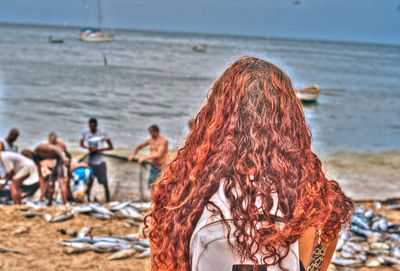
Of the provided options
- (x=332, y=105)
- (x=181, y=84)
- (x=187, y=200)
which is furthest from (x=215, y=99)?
(x=181, y=84)

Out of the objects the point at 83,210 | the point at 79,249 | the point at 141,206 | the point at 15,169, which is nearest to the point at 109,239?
the point at 79,249

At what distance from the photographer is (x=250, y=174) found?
1602 millimetres

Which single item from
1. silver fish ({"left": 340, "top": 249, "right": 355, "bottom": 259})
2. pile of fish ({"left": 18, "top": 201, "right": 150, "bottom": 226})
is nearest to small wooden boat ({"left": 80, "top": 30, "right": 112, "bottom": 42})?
pile of fish ({"left": 18, "top": 201, "right": 150, "bottom": 226})

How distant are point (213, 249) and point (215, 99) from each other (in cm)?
70

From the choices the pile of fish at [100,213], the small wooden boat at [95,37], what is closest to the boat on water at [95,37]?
the small wooden boat at [95,37]

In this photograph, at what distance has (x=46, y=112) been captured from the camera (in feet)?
97.8

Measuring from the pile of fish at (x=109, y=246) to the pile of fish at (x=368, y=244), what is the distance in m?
3.24

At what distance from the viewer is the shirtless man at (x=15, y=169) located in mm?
9797

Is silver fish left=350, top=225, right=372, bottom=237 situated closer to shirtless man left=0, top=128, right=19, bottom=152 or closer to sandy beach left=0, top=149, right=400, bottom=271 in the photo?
sandy beach left=0, top=149, right=400, bottom=271

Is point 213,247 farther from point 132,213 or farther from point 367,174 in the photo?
point 367,174

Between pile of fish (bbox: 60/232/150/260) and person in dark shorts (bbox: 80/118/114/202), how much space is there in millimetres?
3326

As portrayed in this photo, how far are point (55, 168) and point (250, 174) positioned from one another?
9534 mm

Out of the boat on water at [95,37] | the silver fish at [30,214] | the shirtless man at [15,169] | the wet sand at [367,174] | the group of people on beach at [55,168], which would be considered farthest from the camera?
the boat on water at [95,37]

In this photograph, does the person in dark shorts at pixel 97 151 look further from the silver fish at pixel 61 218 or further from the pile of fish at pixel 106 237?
the silver fish at pixel 61 218
